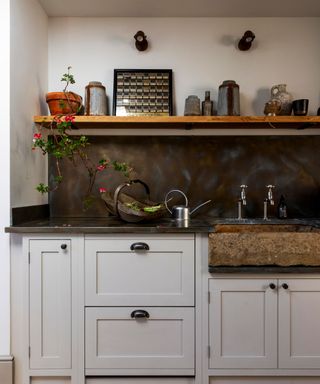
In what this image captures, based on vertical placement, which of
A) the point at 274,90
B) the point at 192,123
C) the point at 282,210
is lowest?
the point at 282,210

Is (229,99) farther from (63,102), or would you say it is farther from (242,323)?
(242,323)

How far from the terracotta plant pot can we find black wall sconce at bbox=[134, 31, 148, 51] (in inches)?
24.4

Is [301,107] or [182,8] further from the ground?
[182,8]

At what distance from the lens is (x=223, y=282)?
1.76m

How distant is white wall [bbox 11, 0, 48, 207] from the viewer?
74.9 inches

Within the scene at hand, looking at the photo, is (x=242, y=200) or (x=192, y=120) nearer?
(x=192, y=120)

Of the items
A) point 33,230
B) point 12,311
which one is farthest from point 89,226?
point 12,311

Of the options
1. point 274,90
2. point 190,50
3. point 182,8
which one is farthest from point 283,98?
point 182,8

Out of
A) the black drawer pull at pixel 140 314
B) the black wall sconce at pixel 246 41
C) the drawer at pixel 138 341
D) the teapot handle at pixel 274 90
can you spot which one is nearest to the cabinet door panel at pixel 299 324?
the drawer at pixel 138 341

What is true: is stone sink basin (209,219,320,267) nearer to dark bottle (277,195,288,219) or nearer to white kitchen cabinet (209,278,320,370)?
white kitchen cabinet (209,278,320,370)

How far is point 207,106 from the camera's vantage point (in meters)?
2.27

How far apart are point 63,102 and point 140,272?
48.7 inches

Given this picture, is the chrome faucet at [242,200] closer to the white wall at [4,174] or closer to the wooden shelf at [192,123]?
the wooden shelf at [192,123]

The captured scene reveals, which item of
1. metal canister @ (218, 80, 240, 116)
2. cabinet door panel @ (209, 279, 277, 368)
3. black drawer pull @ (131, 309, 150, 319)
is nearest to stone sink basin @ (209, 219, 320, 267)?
cabinet door panel @ (209, 279, 277, 368)
